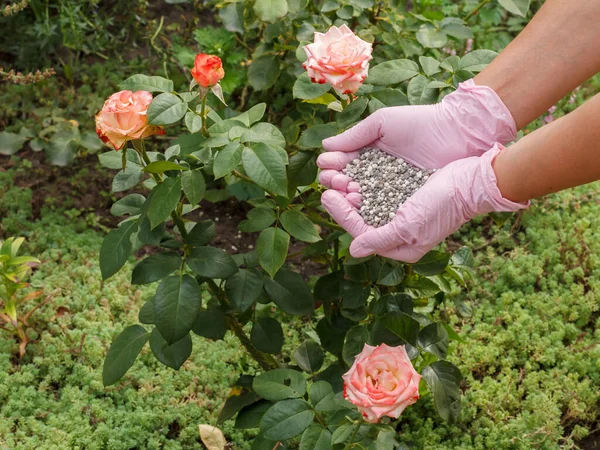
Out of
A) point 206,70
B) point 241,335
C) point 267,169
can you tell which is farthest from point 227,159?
point 241,335

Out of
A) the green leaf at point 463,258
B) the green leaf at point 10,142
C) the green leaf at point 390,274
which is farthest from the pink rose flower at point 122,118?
the green leaf at point 10,142

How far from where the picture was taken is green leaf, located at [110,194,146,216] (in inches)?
70.6

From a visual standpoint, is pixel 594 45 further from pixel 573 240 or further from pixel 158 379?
pixel 158 379

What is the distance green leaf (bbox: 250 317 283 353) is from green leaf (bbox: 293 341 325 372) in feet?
0.22

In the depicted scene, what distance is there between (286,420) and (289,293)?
14.2 inches

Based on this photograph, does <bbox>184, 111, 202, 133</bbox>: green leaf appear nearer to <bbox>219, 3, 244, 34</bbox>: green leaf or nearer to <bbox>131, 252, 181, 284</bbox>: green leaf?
<bbox>131, 252, 181, 284</bbox>: green leaf

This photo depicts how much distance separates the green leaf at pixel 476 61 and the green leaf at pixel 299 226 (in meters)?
0.56

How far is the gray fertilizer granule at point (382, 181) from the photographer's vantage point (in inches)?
70.2

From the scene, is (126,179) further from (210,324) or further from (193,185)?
(210,324)

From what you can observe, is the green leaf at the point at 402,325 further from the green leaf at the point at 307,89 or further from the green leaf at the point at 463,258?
the green leaf at the point at 307,89

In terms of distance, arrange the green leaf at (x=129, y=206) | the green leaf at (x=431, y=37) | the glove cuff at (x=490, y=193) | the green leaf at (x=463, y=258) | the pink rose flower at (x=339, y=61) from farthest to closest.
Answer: the green leaf at (x=431, y=37) → the green leaf at (x=463, y=258) → the green leaf at (x=129, y=206) → the glove cuff at (x=490, y=193) → the pink rose flower at (x=339, y=61)

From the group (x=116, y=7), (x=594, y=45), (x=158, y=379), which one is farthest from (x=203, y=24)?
(x=594, y=45)

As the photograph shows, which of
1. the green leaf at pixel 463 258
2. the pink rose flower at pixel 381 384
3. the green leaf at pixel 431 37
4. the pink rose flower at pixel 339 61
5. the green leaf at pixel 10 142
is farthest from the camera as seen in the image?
the green leaf at pixel 10 142

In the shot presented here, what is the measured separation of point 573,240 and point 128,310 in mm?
Answer: 1702
